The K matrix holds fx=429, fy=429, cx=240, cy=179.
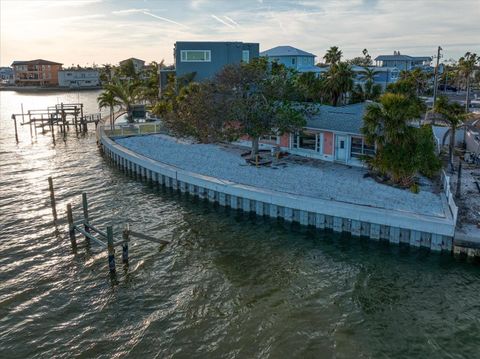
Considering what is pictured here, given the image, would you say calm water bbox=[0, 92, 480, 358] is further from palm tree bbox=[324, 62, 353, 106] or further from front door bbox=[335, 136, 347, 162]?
palm tree bbox=[324, 62, 353, 106]

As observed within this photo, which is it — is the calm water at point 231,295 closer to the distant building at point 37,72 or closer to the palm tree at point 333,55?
the palm tree at point 333,55

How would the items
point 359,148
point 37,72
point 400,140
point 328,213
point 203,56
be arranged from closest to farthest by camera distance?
point 328,213 → point 400,140 → point 359,148 → point 203,56 → point 37,72

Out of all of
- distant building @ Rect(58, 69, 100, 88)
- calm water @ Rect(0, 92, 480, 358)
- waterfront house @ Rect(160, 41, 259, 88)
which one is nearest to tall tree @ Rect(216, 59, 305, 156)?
calm water @ Rect(0, 92, 480, 358)

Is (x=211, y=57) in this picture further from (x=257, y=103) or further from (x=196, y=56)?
(x=257, y=103)

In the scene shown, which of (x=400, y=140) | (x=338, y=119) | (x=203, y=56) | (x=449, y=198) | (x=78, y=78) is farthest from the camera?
(x=78, y=78)

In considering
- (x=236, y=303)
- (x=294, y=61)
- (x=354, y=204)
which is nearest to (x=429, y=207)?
(x=354, y=204)

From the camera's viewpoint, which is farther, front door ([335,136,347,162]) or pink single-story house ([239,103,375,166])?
front door ([335,136,347,162])

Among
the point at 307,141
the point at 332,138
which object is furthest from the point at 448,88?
the point at 332,138
